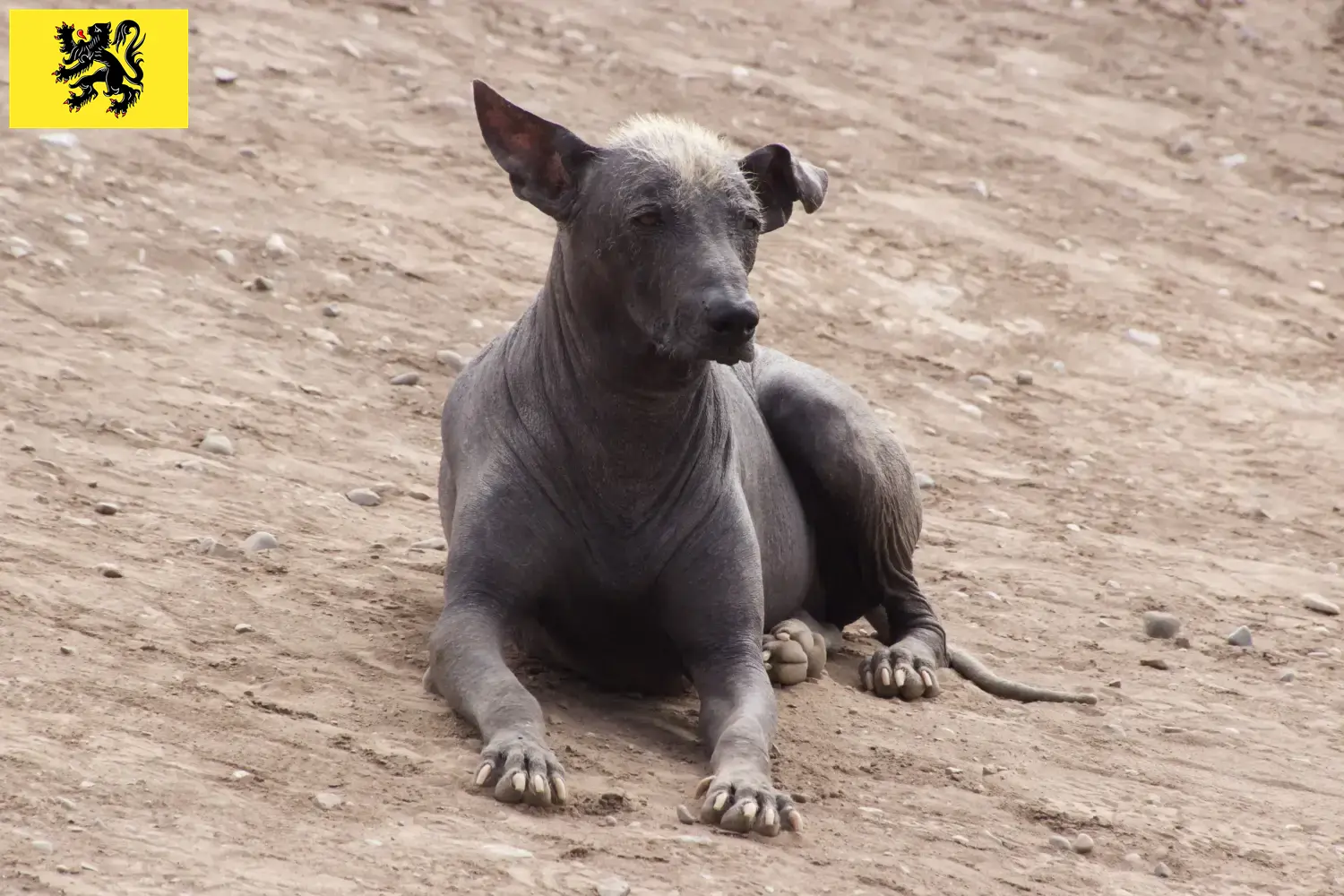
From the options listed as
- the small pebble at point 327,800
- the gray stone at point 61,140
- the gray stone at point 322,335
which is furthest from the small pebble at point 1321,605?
the gray stone at point 61,140

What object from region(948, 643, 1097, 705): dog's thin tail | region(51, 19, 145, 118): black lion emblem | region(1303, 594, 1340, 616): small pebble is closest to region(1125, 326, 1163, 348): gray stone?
region(1303, 594, 1340, 616): small pebble

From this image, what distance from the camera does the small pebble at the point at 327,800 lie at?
4.37 metres

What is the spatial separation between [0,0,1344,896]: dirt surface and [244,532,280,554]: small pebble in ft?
0.11

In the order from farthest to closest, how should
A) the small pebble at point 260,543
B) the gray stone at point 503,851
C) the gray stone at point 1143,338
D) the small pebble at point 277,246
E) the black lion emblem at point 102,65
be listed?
the gray stone at point 1143,338 < the black lion emblem at point 102,65 < the small pebble at point 277,246 < the small pebble at point 260,543 < the gray stone at point 503,851

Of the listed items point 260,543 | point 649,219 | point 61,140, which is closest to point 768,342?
point 61,140

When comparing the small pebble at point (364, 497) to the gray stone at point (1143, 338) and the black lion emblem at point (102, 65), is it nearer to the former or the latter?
the black lion emblem at point (102, 65)

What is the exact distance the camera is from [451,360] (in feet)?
29.1

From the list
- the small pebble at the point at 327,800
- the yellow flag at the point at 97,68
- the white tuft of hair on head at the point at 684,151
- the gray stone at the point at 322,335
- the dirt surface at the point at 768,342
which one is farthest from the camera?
the yellow flag at the point at 97,68

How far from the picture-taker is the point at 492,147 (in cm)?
538

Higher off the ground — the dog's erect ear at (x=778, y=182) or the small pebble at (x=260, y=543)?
the dog's erect ear at (x=778, y=182)

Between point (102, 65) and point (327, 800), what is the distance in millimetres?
7005

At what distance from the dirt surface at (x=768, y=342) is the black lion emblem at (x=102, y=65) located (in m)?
0.30

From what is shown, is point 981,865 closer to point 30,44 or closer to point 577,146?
point 577,146

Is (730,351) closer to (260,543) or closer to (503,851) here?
(503,851)
